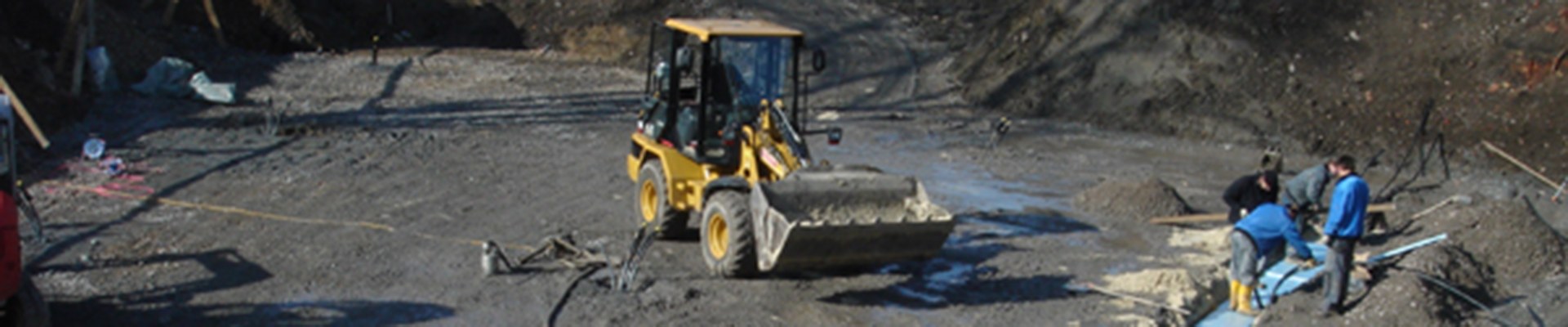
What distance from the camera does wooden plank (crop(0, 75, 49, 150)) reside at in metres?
12.9

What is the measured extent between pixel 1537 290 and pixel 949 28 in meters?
16.7

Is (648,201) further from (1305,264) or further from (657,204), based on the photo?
(1305,264)

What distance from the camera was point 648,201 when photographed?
11.0m

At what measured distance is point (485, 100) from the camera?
64.0 feet

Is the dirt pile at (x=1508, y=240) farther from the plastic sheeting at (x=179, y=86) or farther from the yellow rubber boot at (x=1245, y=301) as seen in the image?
the plastic sheeting at (x=179, y=86)

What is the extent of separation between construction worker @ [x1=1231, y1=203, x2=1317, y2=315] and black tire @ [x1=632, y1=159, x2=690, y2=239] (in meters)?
4.47

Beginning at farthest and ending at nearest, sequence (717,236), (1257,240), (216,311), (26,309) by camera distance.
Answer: (717,236) → (1257,240) → (216,311) → (26,309)

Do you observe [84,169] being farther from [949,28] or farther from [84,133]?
[949,28]

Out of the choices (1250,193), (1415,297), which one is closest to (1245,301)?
(1415,297)

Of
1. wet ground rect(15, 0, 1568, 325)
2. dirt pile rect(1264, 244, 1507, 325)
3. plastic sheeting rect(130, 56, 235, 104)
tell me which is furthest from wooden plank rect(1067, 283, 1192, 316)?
plastic sheeting rect(130, 56, 235, 104)

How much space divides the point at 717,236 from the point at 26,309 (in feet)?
14.7

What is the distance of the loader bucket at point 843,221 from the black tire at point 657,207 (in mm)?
1677

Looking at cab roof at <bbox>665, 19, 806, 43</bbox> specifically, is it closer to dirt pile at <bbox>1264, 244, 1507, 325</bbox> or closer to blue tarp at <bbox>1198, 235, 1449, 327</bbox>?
blue tarp at <bbox>1198, 235, 1449, 327</bbox>

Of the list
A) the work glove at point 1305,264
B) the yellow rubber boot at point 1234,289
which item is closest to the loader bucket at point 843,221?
the yellow rubber boot at point 1234,289
